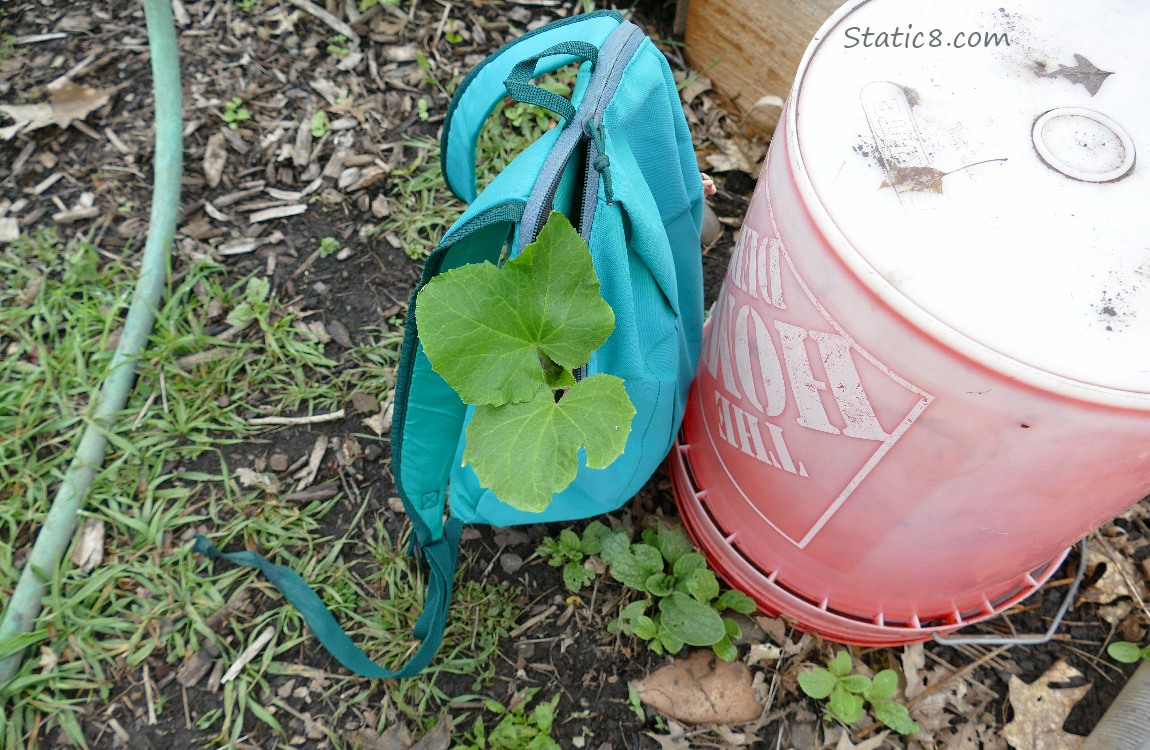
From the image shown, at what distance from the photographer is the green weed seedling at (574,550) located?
1684 millimetres

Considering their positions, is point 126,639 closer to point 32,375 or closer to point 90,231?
point 32,375

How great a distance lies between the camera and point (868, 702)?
1.62 m

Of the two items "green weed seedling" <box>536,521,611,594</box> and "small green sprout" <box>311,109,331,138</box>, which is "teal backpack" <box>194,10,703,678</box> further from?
"small green sprout" <box>311,109,331,138</box>

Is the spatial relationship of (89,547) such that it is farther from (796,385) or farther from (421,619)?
(796,385)

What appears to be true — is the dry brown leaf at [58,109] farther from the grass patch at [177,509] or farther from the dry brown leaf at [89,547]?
the dry brown leaf at [89,547]

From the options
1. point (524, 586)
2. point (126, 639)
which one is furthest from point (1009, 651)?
point (126, 639)

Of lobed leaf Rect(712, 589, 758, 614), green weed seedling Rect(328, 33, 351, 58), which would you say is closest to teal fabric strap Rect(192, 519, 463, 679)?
lobed leaf Rect(712, 589, 758, 614)

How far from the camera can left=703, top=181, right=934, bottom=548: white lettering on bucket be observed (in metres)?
0.99

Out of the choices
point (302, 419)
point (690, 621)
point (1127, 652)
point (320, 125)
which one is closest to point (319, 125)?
point (320, 125)

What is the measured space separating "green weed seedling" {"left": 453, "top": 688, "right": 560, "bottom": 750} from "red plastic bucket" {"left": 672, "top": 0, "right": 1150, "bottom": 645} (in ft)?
2.31

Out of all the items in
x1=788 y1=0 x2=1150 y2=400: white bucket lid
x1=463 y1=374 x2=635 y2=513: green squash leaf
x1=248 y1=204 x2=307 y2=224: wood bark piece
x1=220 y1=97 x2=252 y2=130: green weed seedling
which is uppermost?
x1=788 y1=0 x2=1150 y2=400: white bucket lid

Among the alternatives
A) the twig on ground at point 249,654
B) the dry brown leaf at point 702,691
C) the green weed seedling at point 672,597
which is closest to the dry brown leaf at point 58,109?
the twig on ground at point 249,654

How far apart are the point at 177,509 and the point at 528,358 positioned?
116 centimetres

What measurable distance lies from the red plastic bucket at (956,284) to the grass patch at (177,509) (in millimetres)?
899
